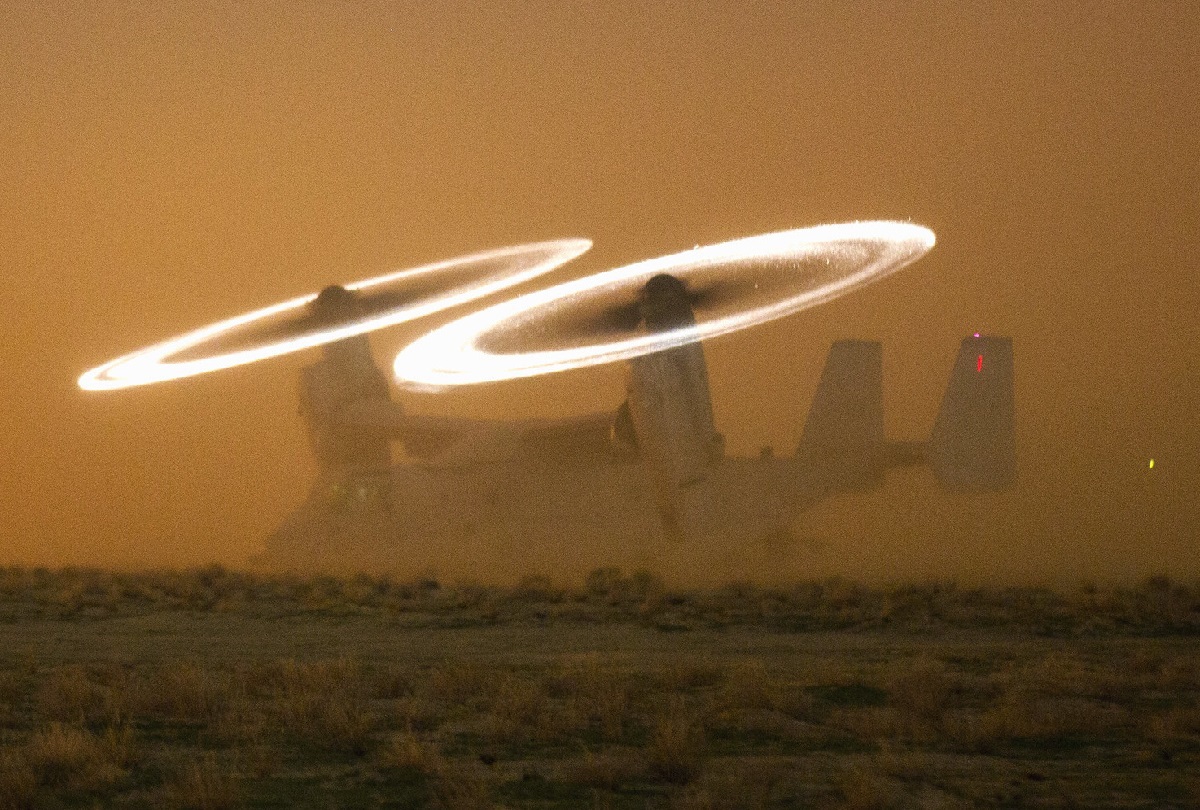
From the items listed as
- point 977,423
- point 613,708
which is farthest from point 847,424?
point 613,708

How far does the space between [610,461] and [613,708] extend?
1051 inches

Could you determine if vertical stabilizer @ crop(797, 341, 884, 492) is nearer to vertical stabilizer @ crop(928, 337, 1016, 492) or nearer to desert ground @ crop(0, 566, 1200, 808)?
vertical stabilizer @ crop(928, 337, 1016, 492)

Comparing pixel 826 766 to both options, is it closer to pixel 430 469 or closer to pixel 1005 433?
pixel 430 469

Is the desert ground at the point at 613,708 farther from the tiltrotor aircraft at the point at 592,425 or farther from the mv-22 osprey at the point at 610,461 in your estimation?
the mv-22 osprey at the point at 610,461

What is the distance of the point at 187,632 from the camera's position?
26.2 meters

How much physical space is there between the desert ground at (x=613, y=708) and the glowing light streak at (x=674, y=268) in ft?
23.0

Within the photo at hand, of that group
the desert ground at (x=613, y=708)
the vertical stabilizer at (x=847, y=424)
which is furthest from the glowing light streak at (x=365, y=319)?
the vertical stabilizer at (x=847, y=424)

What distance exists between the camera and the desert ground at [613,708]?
12164 millimetres

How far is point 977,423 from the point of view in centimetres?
4522

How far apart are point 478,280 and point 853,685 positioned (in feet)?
78.7

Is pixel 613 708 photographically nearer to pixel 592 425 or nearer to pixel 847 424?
pixel 592 425

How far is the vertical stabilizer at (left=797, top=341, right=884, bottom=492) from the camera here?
4428 cm

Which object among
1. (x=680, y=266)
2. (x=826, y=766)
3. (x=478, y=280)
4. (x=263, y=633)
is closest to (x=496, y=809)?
(x=826, y=766)

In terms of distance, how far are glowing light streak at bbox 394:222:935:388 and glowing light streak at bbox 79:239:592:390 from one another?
9.45ft
